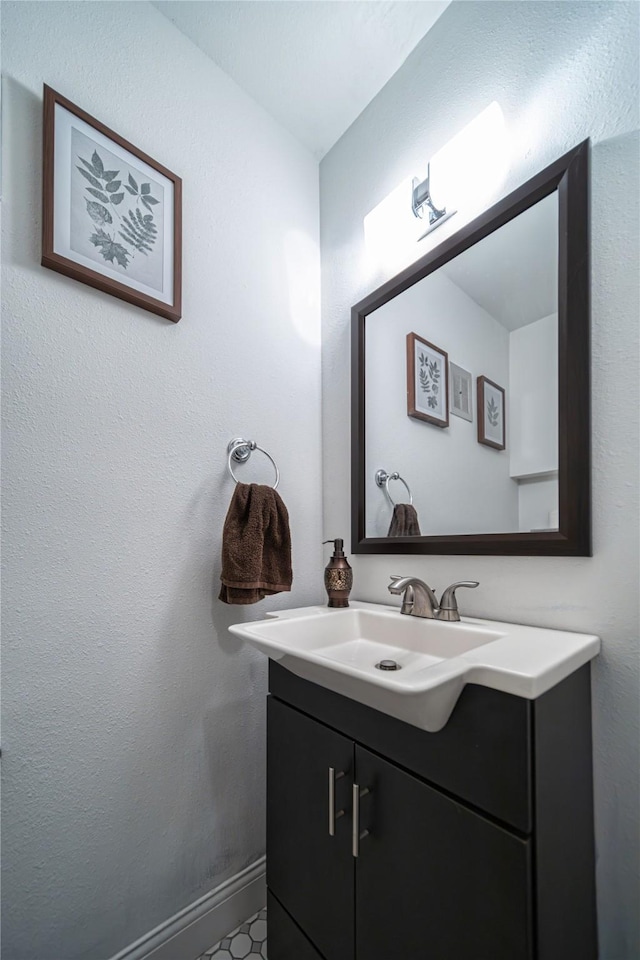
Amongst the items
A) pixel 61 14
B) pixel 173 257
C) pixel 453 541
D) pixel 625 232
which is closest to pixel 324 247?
pixel 173 257

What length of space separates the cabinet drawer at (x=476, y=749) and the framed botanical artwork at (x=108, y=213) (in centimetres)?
108

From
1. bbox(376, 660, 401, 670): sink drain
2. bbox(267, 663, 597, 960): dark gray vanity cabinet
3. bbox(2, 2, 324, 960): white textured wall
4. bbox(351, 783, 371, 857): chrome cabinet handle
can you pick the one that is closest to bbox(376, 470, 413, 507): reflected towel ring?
bbox(2, 2, 324, 960): white textured wall

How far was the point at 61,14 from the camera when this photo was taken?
0.95m

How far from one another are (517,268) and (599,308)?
9.0 inches

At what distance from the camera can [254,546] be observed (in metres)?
1.13

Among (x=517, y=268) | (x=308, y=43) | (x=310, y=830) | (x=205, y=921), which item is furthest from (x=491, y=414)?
(x=205, y=921)

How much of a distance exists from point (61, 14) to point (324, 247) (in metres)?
0.86

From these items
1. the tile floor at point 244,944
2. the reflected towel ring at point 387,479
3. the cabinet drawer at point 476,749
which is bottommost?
the tile floor at point 244,944

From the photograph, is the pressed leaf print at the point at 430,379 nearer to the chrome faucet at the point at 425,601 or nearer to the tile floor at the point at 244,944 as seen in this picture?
the chrome faucet at the point at 425,601

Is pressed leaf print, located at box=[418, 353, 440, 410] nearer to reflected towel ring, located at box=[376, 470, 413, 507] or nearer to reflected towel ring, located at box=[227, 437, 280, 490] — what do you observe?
reflected towel ring, located at box=[376, 470, 413, 507]

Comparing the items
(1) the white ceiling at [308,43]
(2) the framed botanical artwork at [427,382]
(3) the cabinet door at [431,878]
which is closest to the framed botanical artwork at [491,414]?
(2) the framed botanical artwork at [427,382]

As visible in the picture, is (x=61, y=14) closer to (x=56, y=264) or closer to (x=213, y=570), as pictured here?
(x=56, y=264)

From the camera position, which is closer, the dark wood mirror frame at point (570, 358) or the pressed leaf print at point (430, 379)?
the dark wood mirror frame at point (570, 358)

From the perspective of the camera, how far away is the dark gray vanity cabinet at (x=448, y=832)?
57 centimetres
